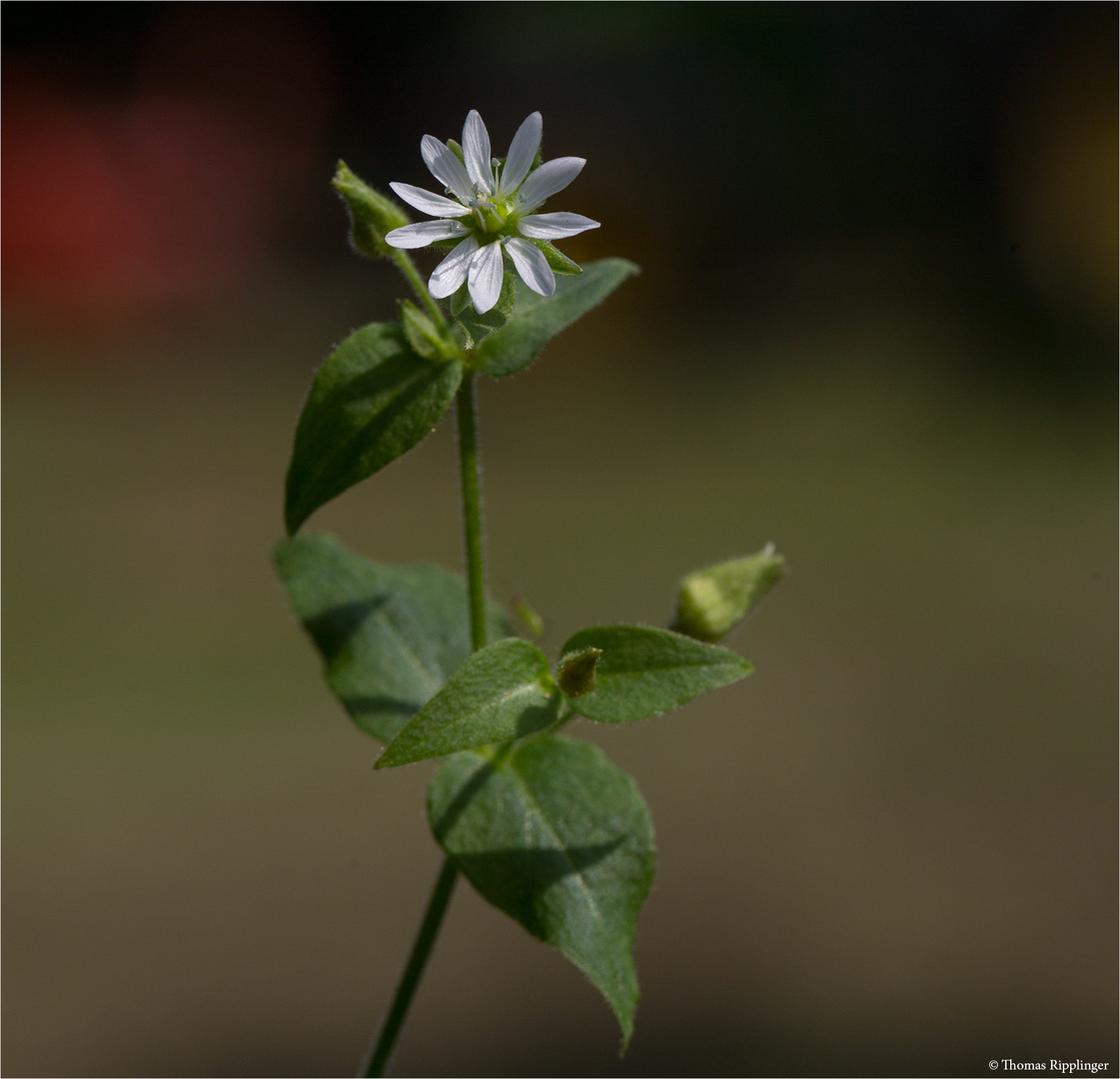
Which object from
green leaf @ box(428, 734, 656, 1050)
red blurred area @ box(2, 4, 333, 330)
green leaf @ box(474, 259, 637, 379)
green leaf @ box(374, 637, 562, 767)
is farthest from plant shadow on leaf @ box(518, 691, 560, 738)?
red blurred area @ box(2, 4, 333, 330)

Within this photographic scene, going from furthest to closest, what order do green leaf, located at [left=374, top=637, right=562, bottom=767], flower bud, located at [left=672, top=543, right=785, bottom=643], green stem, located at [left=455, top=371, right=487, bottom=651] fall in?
flower bud, located at [left=672, top=543, right=785, bottom=643], green stem, located at [left=455, top=371, right=487, bottom=651], green leaf, located at [left=374, top=637, right=562, bottom=767]

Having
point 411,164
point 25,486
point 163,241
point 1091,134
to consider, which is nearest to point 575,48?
point 411,164

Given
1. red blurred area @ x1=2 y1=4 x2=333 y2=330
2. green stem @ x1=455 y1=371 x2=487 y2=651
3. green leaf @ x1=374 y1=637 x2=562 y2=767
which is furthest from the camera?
red blurred area @ x1=2 y1=4 x2=333 y2=330

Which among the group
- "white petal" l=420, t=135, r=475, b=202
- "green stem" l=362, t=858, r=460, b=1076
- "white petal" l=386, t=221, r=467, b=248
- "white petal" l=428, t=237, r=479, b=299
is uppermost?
"white petal" l=420, t=135, r=475, b=202

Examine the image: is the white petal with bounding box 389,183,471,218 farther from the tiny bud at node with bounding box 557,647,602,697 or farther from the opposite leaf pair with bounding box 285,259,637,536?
the tiny bud at node with bounding box 557,647,602,697

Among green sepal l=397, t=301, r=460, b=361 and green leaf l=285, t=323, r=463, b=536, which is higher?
green sepal l=397, t=301, r=460, b=361

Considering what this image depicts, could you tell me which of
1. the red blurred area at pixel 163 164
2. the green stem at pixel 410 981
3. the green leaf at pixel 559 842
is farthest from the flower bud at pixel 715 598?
the red blurred area at pixel 163 164

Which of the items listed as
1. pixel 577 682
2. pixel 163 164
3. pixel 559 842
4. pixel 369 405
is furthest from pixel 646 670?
pixel 163 164
